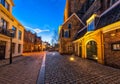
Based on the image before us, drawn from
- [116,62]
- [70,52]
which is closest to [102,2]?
[116,62]

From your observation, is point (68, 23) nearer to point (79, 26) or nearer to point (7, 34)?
point (79, 26)

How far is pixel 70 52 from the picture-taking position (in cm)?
2797

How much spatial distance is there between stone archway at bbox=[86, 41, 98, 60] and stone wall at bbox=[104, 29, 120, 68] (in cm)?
292

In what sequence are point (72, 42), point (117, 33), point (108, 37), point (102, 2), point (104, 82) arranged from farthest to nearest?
point (72, 42), point (102, 2), point (108, 37), point (117, 33), point (104, 82)

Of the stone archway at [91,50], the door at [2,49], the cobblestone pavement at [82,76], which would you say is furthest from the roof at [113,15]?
the door at [2,49]

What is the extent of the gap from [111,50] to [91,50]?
523 cm

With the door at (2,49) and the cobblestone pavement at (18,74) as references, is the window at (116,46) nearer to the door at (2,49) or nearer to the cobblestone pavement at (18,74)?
the cobblestone pavement at (18,74)

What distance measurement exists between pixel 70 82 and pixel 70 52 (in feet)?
73.3

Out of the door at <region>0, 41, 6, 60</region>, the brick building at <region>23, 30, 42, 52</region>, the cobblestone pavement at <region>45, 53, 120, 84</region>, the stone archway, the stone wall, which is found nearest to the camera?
the cobblestone pavement at <region>45, 53, 120, 84</region>

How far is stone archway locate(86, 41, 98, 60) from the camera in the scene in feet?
47.2

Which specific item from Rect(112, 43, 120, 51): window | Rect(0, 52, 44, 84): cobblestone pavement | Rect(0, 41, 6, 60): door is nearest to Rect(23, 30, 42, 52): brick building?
Rect(0, 41, 6, 60): door

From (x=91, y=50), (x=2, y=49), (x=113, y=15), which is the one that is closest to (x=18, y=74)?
(x=2, y=49)

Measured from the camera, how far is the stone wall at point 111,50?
9.62 m

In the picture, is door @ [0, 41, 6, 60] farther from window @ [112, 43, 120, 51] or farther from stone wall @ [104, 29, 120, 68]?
window @ [112, 43, 120, 51]
